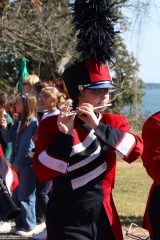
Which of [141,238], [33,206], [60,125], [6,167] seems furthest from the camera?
[33,206]

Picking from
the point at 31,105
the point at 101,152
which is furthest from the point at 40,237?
the point at 101,152

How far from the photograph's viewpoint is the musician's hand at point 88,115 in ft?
10.3

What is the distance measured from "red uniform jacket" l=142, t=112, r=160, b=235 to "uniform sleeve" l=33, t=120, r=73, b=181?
52 cm

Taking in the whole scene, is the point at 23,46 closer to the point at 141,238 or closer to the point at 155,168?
the point at 141,238

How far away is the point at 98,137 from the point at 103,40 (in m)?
0.56

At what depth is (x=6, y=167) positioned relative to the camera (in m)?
3.67

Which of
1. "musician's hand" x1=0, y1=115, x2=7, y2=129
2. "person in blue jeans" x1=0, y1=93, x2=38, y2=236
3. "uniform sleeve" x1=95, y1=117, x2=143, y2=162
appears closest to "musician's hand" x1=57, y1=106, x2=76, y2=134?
"uniform sleeve" x1=95, y1=117, x2=143, y2=162

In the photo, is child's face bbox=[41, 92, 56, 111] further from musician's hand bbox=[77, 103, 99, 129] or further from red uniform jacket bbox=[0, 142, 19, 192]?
musician's hand bbox=[77, 103, 99, 129]

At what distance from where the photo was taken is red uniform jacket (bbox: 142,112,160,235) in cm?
342

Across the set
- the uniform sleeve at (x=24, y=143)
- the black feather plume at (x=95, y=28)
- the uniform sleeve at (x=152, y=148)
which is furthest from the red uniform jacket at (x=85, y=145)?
the uniform sleeve at (x=24, y=143)

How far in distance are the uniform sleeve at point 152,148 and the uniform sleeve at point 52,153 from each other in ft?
1.72

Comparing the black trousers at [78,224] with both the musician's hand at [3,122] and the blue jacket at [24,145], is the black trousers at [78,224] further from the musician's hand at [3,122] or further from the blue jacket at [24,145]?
the musician's hand at [3,122]

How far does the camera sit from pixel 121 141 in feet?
10.8

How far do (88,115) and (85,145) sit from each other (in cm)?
26
